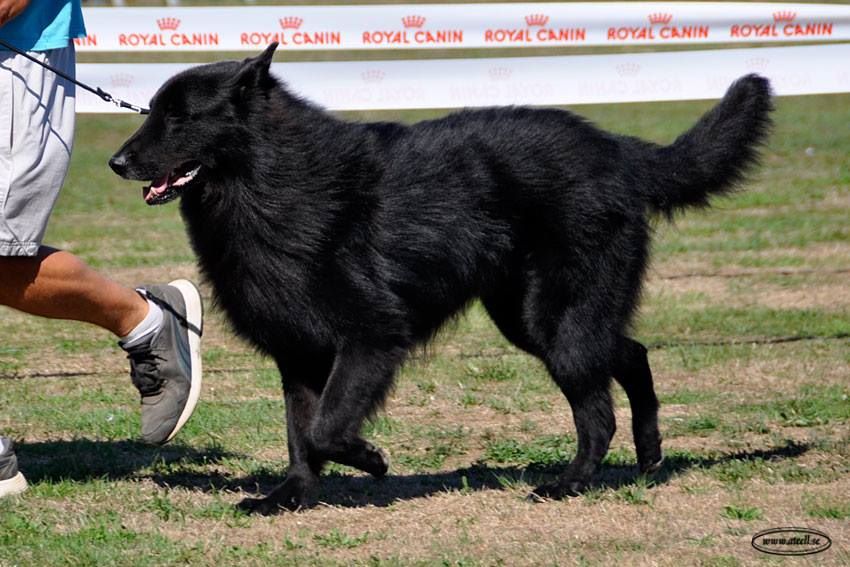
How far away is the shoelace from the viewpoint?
473 centimetres

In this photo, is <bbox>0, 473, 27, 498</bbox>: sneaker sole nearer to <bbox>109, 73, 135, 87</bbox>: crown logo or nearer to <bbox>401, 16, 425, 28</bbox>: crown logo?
<bbox>109, 73, 135, 87</bbox>: crown logo

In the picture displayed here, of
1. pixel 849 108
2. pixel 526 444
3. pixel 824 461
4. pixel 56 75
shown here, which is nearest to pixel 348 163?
pixel 56 75

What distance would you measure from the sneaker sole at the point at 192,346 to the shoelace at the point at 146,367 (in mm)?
130

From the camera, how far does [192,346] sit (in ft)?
16.2

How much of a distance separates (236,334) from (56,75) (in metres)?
1.09

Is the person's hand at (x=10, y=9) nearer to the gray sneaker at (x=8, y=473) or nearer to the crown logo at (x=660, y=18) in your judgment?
the gray sneaker at (x=8, y=473)

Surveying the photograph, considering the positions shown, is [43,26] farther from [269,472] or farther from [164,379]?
[269,472]

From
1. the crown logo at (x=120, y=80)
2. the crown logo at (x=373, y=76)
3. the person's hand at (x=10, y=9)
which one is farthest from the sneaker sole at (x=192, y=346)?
the crown logo at (x=373, y=76)

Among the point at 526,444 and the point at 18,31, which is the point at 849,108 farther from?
the point at 18,31

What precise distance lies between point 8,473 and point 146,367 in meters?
0.62

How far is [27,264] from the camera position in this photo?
172 inches

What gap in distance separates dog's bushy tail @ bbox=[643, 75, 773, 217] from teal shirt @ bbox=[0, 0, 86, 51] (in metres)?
2.21

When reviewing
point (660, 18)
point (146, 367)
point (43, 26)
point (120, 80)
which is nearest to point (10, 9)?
point (43, 26)

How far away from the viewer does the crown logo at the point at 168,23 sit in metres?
8.16
